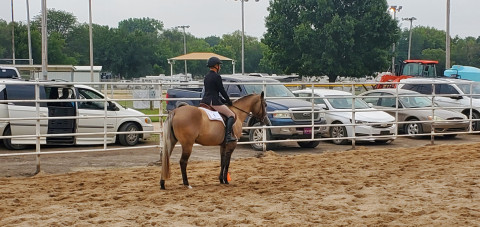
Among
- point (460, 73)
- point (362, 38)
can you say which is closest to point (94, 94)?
point (460, 73)

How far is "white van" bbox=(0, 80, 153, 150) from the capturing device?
43.5 ft

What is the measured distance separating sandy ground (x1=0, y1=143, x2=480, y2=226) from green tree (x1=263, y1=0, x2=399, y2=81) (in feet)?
110

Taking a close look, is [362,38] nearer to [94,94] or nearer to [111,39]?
[94,94]

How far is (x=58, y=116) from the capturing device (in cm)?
1334

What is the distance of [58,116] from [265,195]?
673 centimetres

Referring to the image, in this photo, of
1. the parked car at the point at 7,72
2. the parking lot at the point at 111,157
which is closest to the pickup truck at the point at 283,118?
the parking lot at the point at 111,157

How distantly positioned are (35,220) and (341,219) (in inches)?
147

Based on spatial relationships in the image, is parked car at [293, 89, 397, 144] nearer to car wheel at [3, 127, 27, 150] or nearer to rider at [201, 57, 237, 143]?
rider at [201, 57, 237, 143]

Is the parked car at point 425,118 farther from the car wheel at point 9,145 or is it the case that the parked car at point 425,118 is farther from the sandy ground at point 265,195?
the car wheel at point 9,145

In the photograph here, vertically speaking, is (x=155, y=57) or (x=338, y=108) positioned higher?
(x=155, y=57)

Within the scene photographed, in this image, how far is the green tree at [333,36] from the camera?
148ft

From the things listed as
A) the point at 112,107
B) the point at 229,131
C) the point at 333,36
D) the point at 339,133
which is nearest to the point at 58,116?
the point at 112,107

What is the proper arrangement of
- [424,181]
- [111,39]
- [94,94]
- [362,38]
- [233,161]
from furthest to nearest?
[111,39] < [362,38] < [94,94] < [233,161] < [424,181]

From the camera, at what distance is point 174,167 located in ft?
38.3
